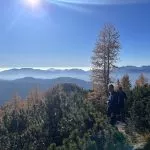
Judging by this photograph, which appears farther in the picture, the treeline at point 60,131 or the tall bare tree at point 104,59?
the tall bare tree at point 104,59

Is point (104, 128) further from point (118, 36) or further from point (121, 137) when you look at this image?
point (118, 36)

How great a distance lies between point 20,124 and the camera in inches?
866

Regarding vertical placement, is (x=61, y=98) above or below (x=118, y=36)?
below

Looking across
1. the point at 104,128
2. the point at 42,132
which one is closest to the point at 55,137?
the point at 42,132

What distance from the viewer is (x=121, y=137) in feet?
42.0

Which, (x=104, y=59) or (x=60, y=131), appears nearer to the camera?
(x=60, y=131)

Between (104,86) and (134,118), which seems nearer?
(134,118)

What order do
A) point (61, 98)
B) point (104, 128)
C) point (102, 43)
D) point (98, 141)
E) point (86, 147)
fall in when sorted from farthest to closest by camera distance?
point (102, 43)
point (61, 98)
point (104, 128)
point (98, 141)
point (86, 147)

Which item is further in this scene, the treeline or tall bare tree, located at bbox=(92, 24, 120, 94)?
tall bare tree, located at bbox=(92, 24, 120, 94)

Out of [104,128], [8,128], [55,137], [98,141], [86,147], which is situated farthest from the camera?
[8,128]

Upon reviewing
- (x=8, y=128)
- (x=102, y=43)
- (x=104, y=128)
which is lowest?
(x=8, y=128)

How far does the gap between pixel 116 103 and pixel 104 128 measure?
906 cm

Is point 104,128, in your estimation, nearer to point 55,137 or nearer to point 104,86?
point 55,137

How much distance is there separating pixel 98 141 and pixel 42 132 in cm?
577
